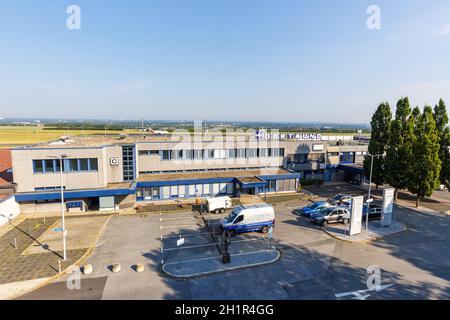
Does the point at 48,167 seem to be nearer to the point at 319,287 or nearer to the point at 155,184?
the point at 155,184

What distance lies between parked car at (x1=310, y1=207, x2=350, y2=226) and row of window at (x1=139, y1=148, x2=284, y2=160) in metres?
17.5

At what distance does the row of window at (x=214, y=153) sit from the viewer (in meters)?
41.1

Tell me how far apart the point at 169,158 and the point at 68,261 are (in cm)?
2225

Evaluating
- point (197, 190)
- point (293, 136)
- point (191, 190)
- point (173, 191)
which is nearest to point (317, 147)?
point (293, 136)

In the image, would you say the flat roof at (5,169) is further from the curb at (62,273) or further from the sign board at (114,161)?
the curb at (62,273)

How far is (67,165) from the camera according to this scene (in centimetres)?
3306

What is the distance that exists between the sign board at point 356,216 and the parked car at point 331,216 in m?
2.91

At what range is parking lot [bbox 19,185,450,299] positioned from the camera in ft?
56.5

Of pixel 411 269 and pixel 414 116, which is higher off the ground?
pixel 414 116

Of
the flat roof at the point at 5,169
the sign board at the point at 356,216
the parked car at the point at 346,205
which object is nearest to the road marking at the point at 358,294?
the sign board at the point at 356,216

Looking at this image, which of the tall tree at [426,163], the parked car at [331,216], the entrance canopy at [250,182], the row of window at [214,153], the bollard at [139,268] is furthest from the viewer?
the row of window at [214,153]

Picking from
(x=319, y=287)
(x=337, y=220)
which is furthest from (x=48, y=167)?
(x=337, y=220)

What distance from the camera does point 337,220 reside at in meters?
30.0

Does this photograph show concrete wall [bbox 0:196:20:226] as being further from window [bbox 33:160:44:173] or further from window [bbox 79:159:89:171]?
window [bbox 79:159:89:171]
